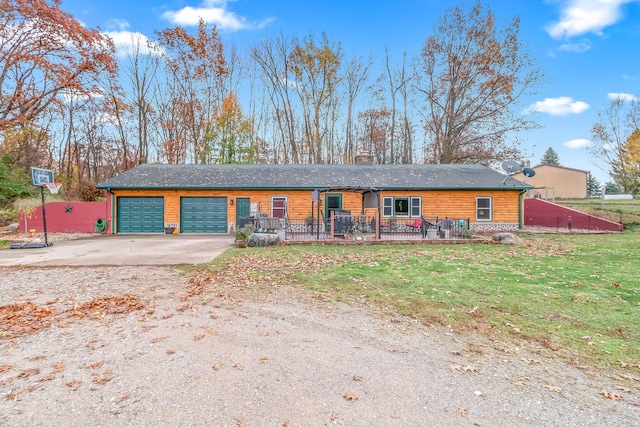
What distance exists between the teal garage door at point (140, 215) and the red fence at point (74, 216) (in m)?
0.67

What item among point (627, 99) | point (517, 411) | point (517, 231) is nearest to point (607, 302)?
point (517, 411)

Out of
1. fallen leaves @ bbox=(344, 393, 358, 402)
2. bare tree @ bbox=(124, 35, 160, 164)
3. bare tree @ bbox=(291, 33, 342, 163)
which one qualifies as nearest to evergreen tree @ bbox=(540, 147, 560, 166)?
bare tree @ bbox=(291, 33, 342, 163)

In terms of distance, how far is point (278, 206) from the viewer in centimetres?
1717

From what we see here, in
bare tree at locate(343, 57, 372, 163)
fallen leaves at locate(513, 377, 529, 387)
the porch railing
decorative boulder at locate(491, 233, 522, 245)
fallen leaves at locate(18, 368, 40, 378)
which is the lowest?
fallen leaves at locate(513, 377, 529, 387)

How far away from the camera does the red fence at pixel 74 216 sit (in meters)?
16.1

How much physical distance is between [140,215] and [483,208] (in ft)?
→ 61.1

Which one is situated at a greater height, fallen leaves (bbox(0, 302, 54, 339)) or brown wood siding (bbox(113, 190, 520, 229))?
brown wood siding (bbox(113, 190, 520, 229))

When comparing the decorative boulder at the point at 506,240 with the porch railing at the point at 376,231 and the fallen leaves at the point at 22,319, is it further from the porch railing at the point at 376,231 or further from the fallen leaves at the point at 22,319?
the fallen leaves at the point at 22,319

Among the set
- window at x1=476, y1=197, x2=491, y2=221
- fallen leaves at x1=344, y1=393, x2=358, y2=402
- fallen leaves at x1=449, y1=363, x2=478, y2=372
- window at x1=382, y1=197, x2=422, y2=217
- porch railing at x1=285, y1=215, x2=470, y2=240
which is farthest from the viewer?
window at x1=476, y1=197, x2=491, y2=221

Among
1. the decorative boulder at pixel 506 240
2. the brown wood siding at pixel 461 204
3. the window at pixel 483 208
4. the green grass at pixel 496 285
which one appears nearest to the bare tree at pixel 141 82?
the brown wood siding at pixel 461 204

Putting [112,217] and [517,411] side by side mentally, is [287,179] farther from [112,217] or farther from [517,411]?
[517,411]

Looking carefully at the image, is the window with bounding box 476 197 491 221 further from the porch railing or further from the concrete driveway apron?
the concrete driveway apron

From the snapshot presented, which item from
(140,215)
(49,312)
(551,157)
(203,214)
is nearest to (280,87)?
(203,214)

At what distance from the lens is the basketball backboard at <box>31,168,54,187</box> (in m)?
11.1
